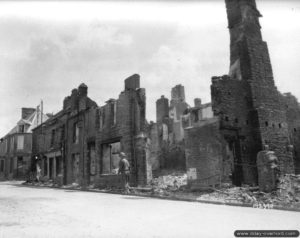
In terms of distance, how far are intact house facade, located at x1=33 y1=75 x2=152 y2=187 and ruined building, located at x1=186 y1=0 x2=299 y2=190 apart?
117 inches

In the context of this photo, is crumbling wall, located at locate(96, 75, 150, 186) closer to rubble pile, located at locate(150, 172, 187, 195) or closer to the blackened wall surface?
rubble pile, located at locate(150, 172, 187, 195)

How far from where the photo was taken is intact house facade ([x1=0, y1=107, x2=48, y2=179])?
121 ft

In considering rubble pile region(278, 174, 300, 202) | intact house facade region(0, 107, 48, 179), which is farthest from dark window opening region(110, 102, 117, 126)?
intact house facade region(0, 107, 48, 179)

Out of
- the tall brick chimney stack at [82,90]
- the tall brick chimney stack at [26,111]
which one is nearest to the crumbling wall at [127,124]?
the tall brick chimney stack at [82,90]

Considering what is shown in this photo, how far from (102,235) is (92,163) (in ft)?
51.1

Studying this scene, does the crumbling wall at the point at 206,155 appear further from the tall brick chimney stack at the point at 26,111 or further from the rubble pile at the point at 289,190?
the tall brick chimney stack at the point at 26,111

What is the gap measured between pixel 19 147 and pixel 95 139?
2430 centimetres

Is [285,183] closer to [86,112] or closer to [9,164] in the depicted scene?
[86,112]

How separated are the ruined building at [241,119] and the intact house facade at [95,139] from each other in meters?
2.97

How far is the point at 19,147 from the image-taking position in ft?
123

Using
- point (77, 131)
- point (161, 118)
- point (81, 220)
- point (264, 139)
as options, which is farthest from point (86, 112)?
point (161, 118)

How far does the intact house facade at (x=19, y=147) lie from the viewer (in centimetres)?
3687

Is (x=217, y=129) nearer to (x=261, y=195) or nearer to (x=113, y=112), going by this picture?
(x=261, y=195)

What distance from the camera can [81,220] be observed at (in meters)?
5.33
